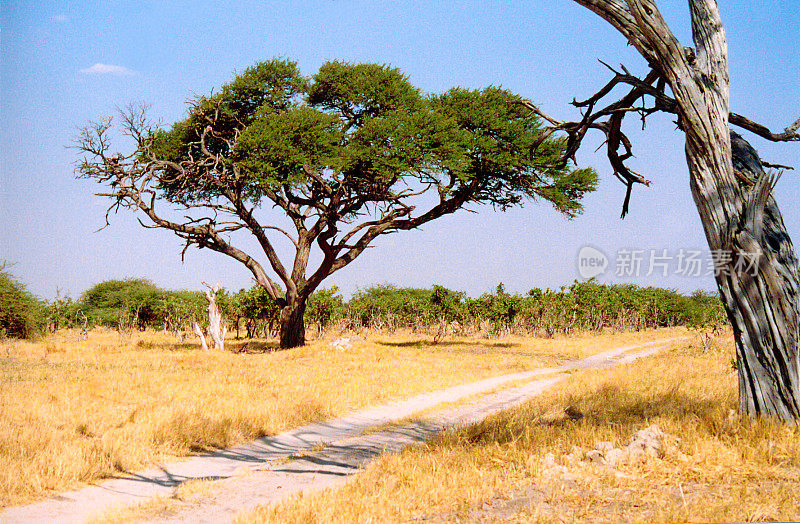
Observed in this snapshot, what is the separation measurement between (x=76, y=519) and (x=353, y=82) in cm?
2122

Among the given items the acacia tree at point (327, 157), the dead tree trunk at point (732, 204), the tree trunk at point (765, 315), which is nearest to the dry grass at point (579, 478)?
the tree trunk at point (765, 315)

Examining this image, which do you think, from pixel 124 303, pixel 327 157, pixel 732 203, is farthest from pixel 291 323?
pixel 124 303

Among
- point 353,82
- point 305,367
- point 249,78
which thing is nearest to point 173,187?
point 249,78

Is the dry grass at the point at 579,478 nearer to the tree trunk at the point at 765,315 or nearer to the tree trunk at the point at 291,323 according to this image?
the tree trunk at the point at 765,315

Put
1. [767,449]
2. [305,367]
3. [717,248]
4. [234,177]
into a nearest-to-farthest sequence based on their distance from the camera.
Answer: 1. [767,449]
2. [717,248]
3. [305,367]
4. [234,177]

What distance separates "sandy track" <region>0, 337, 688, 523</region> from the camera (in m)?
5.51

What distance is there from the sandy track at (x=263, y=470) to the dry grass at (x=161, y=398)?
14.7 inches

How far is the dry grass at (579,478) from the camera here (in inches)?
187

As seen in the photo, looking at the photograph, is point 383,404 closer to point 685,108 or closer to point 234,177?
point 685,108

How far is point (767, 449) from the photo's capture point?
19.3 ft

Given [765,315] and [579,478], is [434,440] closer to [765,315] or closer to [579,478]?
[579,478]

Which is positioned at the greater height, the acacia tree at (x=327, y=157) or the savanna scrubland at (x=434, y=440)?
the acacia tree at (x=327, y=157)

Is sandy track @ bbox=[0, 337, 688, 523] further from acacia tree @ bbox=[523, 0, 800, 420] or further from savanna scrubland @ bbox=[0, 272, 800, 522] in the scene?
acacia tree @ bbox=[523, 0, 800, 420]

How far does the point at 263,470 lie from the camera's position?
702cm
